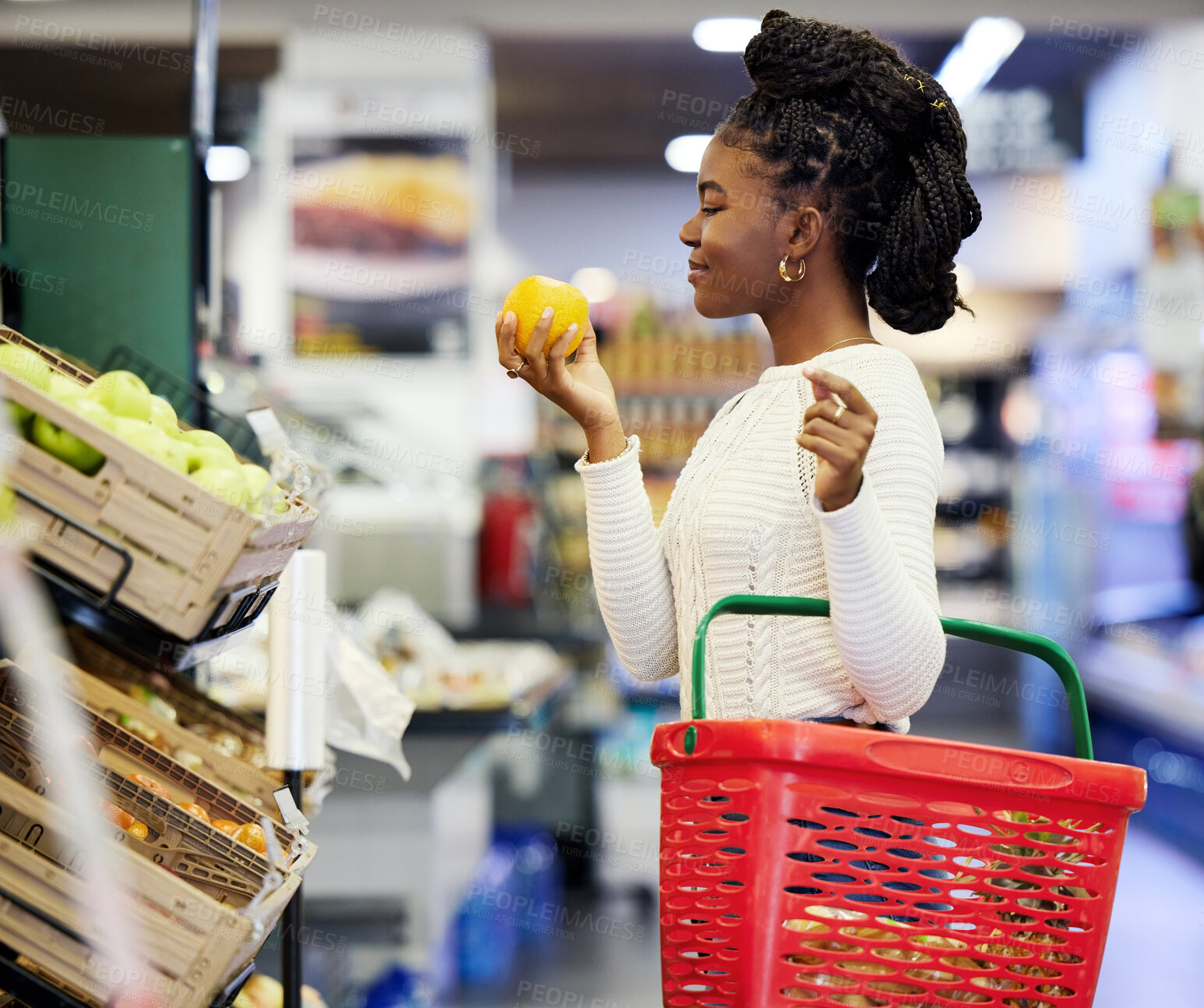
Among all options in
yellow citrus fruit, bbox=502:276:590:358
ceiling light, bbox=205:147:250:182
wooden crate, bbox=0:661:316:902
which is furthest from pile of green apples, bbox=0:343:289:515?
ceiling light, bbox=205:147:250:182

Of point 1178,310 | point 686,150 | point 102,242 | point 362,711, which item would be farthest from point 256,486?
point 686,150

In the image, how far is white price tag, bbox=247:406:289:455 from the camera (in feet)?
5.69

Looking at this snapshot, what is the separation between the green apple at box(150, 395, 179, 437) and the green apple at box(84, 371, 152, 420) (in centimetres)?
3

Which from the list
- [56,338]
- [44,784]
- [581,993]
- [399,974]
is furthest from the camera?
[581,993]

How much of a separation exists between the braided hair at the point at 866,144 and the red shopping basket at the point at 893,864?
0.75 metres

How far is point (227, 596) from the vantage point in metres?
1.31

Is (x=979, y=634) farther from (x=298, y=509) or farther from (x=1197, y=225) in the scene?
(x=1197, y=225)

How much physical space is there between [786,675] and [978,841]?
0.39 meters

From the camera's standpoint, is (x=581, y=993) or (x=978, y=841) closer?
(x=978, y=841)

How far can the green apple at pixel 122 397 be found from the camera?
1.47 metres

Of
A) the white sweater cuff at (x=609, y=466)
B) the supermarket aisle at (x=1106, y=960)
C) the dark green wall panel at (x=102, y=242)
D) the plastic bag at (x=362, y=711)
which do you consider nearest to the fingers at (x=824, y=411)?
the white sweater cuff at (x=609, y=466)

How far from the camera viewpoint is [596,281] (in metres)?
10.2

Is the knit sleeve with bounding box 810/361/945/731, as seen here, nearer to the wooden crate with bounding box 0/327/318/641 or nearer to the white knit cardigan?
the white knit cardigan

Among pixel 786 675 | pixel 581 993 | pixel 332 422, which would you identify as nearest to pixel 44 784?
pixel 786 675
